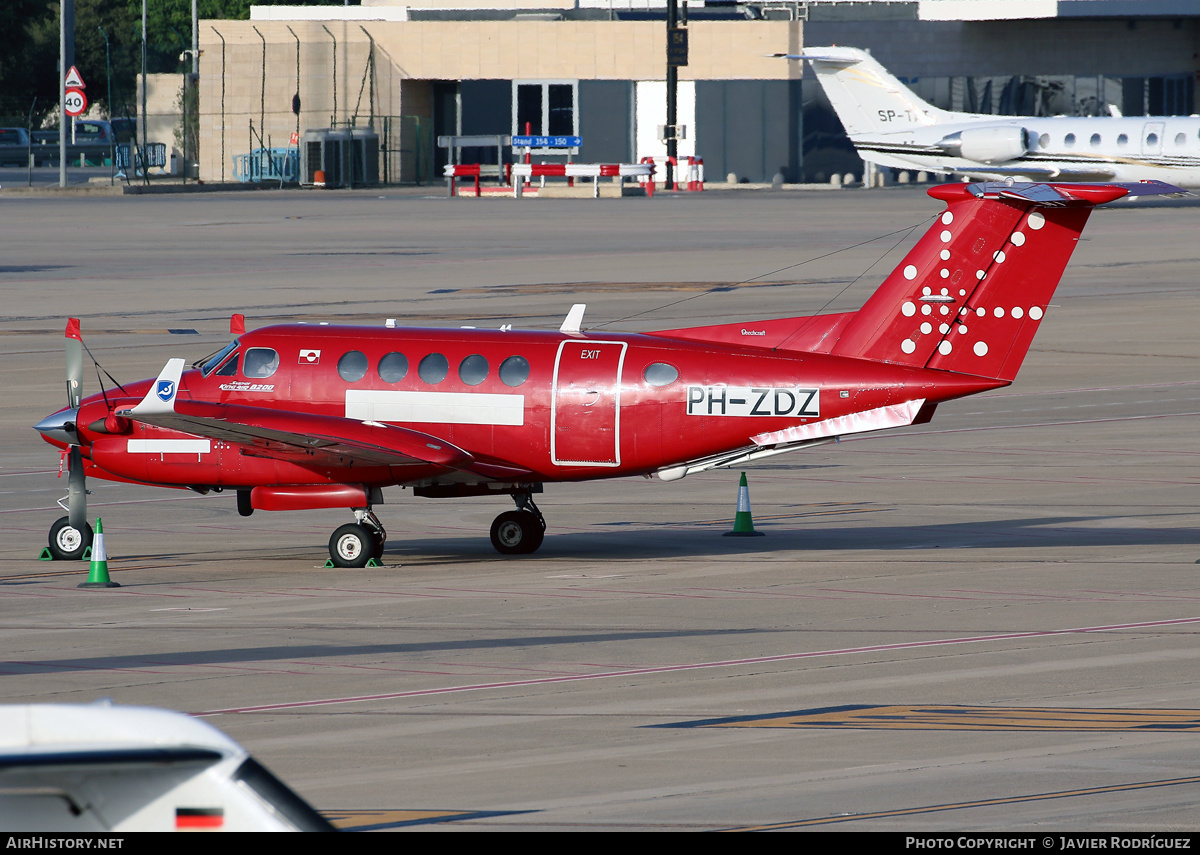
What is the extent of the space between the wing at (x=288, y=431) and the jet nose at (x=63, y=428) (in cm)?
112

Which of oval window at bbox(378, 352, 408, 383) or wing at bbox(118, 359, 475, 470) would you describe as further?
oval window at bbox(378, 352, 408, 383)

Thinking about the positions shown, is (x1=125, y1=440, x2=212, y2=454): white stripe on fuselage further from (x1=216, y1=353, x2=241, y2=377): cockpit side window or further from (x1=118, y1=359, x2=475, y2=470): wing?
(x1=216, y1=353, x2=241, y2=377): cockpit side window

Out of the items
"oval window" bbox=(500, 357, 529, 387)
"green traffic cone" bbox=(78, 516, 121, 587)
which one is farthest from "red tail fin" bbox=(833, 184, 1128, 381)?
"green traffic cone" bbox=(78, 516, 121, 587)

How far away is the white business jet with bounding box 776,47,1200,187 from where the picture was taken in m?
65.1

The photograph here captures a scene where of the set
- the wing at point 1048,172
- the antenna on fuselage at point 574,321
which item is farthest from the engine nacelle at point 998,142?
the antenna on fuselage at point 574,321

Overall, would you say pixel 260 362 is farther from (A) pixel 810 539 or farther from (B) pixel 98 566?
(A) pixel 810 539

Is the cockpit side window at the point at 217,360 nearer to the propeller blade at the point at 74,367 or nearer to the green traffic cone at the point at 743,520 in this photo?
the propeller blade at the point at 74,367

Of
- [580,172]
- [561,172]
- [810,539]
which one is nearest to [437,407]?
[810,539]

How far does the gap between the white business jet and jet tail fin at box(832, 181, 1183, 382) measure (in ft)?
153

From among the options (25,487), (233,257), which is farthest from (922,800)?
(233,257)

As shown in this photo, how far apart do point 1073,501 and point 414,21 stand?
85.5m

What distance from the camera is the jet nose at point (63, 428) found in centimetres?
2059

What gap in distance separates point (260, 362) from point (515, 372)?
3120mm
